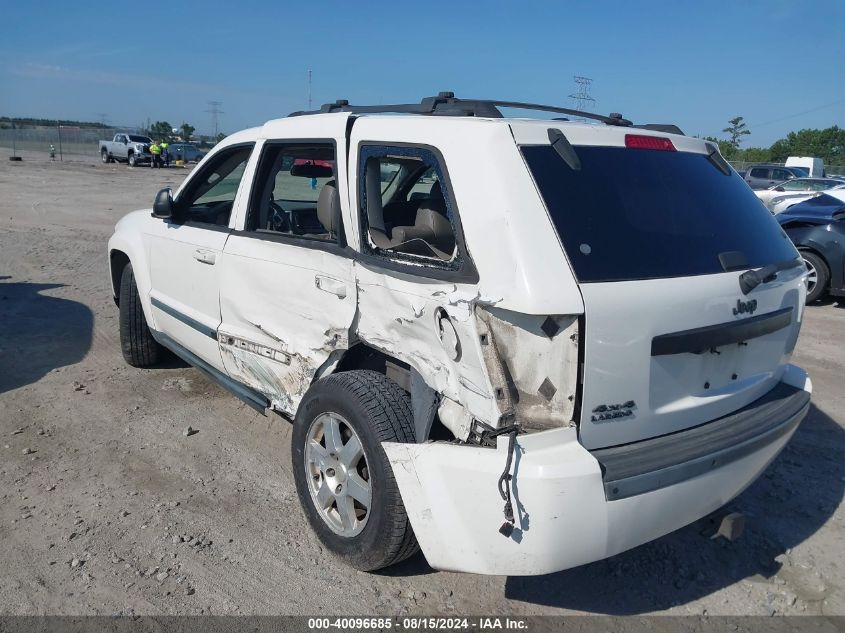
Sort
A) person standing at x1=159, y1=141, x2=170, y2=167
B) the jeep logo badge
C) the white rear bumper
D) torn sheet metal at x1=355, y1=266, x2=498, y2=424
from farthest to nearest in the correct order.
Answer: person standing at x1=159, y1=141, x2=170, y2=167 → the jeep logo badge → torn sheet metal at x1=355, y1=266, x2=498, y2=424 → the white rear bumper

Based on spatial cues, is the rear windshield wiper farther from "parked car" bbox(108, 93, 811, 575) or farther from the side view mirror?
the side view mirror

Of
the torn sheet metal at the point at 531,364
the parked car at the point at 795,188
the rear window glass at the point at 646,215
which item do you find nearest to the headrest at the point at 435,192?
the rear window glass at the point at 646,215

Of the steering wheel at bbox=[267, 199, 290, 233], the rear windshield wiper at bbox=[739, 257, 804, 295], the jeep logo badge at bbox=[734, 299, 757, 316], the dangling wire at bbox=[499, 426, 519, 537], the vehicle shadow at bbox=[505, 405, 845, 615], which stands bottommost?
the vehicle shadow at bbox=[505, 405, 845, 615]

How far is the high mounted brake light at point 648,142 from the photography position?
2988 millimetres

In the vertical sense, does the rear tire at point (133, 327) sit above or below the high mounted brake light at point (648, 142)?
below

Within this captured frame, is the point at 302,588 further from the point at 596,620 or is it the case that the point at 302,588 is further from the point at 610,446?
the point at 610,446

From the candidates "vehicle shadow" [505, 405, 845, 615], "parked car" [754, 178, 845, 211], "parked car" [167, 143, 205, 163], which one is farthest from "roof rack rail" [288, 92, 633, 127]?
"parked car" [167, 143, 205, 163]

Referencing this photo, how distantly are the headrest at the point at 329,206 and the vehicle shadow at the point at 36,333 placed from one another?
3.14 meters

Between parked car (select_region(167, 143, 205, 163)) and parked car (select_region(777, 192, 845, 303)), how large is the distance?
3734 cm

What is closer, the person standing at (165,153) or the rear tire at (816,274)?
the rear tire at (816,274)

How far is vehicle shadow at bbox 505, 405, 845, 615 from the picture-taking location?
3045mm

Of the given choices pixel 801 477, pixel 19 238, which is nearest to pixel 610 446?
pixel 801 477

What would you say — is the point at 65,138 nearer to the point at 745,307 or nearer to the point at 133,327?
the point at 133,327

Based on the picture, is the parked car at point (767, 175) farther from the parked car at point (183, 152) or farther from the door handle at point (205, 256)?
the parked car at point (183, 152)
